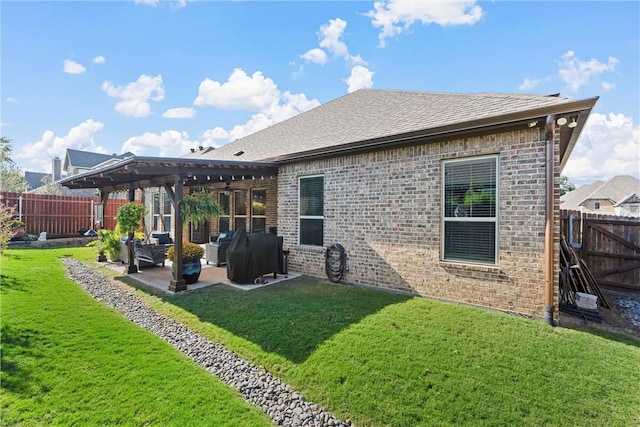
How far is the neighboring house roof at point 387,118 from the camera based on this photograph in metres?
4.72

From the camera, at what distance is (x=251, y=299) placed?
5.86 m

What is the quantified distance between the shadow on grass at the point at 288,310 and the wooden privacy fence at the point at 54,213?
1237cm

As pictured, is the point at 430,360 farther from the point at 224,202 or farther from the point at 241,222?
the point at 224,202

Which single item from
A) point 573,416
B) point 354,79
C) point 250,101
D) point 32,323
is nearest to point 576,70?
point 354,79

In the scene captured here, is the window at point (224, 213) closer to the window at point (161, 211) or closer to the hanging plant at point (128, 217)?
the hanging plant at point (128, 217)

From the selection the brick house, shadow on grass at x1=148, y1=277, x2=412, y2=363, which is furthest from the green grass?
the brick house

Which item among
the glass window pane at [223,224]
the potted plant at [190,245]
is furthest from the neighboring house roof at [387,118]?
the glass window pane at [223,224]

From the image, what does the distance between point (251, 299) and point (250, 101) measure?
57.8 feet

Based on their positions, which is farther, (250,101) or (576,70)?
(250,101)

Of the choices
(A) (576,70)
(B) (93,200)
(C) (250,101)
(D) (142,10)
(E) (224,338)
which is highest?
(C) (250,101)

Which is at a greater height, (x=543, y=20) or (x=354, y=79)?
(x=354, y=79)

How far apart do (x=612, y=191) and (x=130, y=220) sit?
49.3 meters

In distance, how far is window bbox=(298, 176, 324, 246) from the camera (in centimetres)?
769

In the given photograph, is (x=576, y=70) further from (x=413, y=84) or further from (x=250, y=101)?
(x=250, y=101)
